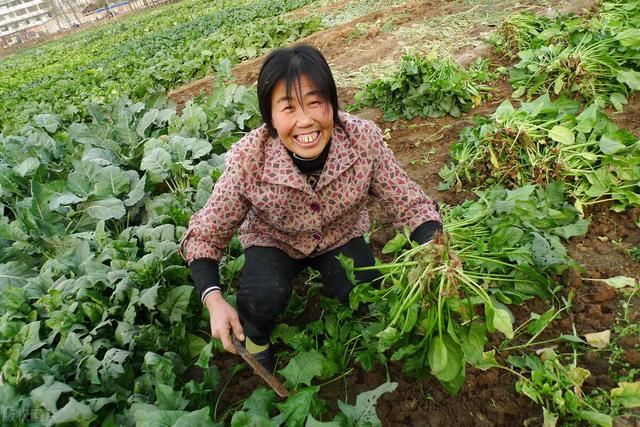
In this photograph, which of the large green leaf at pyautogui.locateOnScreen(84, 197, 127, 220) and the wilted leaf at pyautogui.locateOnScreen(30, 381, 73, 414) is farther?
the large green leaf at pyautogui.locateOnScreen(84, 197, 127, 220)

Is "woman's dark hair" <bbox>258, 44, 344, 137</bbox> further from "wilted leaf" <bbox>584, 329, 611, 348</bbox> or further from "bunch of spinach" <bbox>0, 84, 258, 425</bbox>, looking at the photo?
"wilted leaf" <bbox>584, 329, 611, 348</bbox>

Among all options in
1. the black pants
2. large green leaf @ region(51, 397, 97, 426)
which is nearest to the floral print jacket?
the black pants

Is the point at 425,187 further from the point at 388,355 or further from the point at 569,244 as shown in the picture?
the point at 388,355

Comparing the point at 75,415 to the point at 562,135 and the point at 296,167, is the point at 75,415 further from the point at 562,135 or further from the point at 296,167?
the point at 562,135

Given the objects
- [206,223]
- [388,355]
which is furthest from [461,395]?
[206,223]

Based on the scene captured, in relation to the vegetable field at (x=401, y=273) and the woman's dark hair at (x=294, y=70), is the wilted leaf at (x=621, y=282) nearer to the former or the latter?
the vegetable field at (x=401, y=273)

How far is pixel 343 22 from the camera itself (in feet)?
26.1

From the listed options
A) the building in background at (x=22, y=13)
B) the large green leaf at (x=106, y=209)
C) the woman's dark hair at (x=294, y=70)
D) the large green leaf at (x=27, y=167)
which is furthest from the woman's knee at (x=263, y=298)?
the building in background at (x=22, y=13)

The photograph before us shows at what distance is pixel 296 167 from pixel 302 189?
89 millimetres

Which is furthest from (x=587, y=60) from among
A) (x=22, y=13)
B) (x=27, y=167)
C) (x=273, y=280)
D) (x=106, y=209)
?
(x=22, y=13)

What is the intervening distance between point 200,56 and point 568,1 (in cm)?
584

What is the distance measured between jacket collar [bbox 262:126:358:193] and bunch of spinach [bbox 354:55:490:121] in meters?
2.21

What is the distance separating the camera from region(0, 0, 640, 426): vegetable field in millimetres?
1453

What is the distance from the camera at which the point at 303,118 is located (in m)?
1.47
